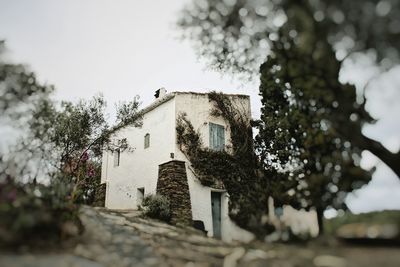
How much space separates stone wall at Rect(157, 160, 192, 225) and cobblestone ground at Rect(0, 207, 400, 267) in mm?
5620

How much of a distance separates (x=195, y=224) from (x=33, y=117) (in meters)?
8.50

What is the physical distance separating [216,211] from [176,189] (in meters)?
2.53

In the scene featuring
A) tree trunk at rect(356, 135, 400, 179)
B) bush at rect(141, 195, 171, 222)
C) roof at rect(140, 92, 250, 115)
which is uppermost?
roof at rect(140, 92, 250, 115)

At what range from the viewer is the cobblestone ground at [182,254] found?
21.4ft

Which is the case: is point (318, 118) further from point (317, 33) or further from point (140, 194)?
point (140, 194)

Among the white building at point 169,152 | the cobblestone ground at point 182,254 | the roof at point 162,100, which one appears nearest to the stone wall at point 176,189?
the white building at point 169,152

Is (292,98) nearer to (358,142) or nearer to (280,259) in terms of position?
(358,142)

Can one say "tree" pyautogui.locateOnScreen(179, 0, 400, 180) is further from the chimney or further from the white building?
the chimney

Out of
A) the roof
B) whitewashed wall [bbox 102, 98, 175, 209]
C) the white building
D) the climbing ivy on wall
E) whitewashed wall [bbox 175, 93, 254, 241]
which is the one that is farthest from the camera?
the roof

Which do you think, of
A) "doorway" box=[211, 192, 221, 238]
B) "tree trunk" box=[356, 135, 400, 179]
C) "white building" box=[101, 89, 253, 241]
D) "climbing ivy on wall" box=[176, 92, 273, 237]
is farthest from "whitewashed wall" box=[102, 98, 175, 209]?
"tree trunk" box=[356, 135, 400, 179]

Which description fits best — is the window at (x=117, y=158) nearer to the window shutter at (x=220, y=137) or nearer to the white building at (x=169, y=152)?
the white building at (x=169, y=152)

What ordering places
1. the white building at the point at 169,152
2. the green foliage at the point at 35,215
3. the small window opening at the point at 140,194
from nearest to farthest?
the green foliage at the point at 35,215 < the white building at the point at 169,152 < the small window opening at the point at 140,194

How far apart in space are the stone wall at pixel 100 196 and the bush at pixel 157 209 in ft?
26.9

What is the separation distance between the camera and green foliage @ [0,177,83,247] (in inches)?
288
